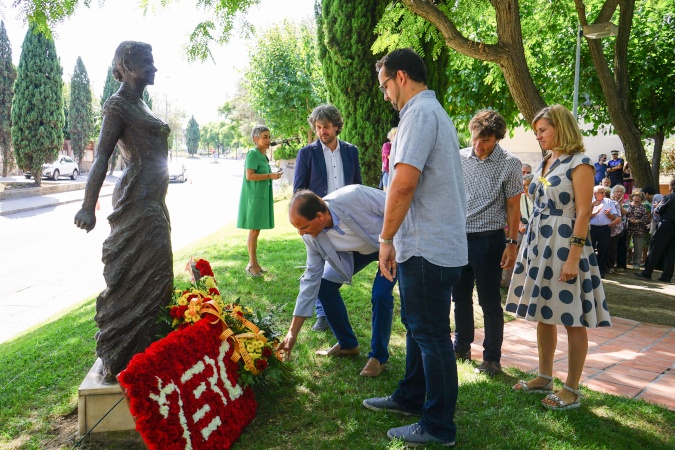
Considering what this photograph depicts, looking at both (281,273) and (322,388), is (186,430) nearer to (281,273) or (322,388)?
(322,388)

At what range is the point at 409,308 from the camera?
2.86m

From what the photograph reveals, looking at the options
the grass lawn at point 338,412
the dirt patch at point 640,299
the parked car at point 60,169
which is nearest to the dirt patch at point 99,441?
the grass lawn at point 338,412

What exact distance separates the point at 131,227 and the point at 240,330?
96 cm

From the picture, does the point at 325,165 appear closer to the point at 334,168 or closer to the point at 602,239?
the point at 334,168

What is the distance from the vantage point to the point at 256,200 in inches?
283

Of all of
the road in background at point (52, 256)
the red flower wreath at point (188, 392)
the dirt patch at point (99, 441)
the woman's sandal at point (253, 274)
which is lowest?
the road in background at point (52, 256)

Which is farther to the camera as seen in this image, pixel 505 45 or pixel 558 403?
pixel 505 45

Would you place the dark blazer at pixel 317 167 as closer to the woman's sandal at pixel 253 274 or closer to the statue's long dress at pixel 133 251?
the woman's sandal at pixel 253 274

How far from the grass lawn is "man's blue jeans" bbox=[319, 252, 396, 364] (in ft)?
0.58

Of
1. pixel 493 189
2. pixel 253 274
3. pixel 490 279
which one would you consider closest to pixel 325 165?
pixel 493 189

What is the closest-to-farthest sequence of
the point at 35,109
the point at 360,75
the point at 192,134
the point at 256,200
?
the point at 256,200 < the point at 360,75 < the point at 35,109 < the point at 192,134

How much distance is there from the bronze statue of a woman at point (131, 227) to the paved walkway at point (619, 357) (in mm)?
2849

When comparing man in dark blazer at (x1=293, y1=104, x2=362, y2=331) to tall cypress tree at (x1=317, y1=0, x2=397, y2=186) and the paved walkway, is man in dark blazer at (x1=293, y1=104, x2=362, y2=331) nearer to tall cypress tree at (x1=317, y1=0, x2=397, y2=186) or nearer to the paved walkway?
the paved walkway

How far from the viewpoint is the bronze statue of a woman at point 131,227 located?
3.22m
